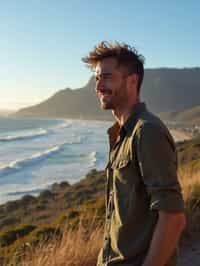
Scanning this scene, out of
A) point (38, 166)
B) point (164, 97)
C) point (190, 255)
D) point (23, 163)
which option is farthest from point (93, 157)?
point (164, 97)

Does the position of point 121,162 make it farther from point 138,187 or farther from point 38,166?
point 38,166

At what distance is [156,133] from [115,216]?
1.40 feet

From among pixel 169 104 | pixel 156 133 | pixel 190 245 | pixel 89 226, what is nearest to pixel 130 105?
pixel 156 133

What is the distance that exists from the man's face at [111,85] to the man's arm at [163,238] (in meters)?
0.54

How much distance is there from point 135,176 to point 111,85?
432 millimetres

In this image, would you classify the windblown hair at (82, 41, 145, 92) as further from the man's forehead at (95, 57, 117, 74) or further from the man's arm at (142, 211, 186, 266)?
the man's arm at (142, 211, 186, 266)

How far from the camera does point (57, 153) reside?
45094mm

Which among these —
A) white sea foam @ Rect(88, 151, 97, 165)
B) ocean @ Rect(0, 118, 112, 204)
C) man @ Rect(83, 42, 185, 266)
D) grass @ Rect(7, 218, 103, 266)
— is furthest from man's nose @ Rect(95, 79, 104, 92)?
white sea foam @ Rect(88, 151, 97, 165)

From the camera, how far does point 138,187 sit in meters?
1.73

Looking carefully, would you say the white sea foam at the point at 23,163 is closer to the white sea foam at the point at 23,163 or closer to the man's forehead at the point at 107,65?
the white sea foam at the point at 23,163

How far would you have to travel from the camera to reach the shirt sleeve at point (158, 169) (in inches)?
64.6

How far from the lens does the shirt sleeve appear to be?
1.64 meters

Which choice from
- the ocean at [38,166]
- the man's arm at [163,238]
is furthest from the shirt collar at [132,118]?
the ocean at [38,166]

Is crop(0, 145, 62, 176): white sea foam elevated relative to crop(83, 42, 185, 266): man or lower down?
lower down
